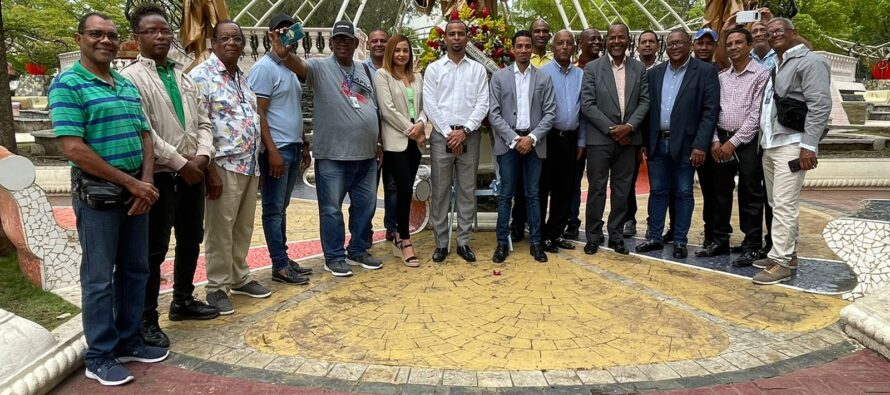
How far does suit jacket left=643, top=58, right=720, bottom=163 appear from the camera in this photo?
4.98 metres

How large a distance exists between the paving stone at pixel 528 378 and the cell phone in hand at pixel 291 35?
8.89 feet

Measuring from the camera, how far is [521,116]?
5.07 meters

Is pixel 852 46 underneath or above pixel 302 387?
above

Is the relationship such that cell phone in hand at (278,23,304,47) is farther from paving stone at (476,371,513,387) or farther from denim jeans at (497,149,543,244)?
paving stone at (476,371,513,387)

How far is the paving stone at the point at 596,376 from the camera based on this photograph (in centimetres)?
297

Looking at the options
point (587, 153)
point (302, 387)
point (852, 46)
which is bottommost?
point (302, 387)

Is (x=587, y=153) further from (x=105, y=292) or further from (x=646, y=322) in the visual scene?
(x=105, y=292)

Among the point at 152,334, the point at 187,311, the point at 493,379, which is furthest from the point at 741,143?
the point at 152,334

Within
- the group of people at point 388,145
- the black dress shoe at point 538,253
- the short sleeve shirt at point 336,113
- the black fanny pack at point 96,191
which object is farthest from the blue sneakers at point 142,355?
the black dress shoe at point 538,253

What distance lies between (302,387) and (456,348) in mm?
905

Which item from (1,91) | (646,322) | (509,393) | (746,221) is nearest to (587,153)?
(746,221)

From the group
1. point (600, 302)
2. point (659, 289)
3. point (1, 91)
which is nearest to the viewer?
point (600, 302)

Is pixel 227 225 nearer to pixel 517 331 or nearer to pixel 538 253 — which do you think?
pixel 517 331

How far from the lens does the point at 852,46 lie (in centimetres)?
2330
